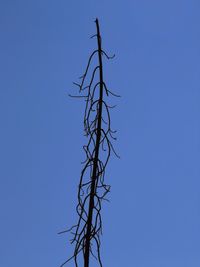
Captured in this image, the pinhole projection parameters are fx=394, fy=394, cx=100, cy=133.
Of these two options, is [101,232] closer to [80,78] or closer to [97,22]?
[80,78]

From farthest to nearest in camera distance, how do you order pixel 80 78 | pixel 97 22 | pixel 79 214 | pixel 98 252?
1. pixel 80 78
2. pixel 97 22
3. pixel 79 214
4. pixel 98 252

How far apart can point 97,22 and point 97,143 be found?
23.5 inches

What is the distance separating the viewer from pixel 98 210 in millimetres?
1722

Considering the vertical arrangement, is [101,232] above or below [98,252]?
above

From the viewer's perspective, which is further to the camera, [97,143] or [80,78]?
[80,78]

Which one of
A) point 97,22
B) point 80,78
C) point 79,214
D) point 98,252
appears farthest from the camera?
point 80,78

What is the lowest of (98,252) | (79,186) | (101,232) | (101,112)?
(98,252)

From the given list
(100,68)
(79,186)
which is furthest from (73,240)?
(100,68)

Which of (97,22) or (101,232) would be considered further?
(97,22)

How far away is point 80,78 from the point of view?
7.03 feet

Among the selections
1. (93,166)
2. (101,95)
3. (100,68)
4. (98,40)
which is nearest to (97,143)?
(93,166)

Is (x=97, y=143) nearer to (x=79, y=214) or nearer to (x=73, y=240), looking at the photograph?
(x=79, y=214)

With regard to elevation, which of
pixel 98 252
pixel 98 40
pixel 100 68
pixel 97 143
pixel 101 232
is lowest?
pixel 98 252

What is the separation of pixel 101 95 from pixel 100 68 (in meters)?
0.13
